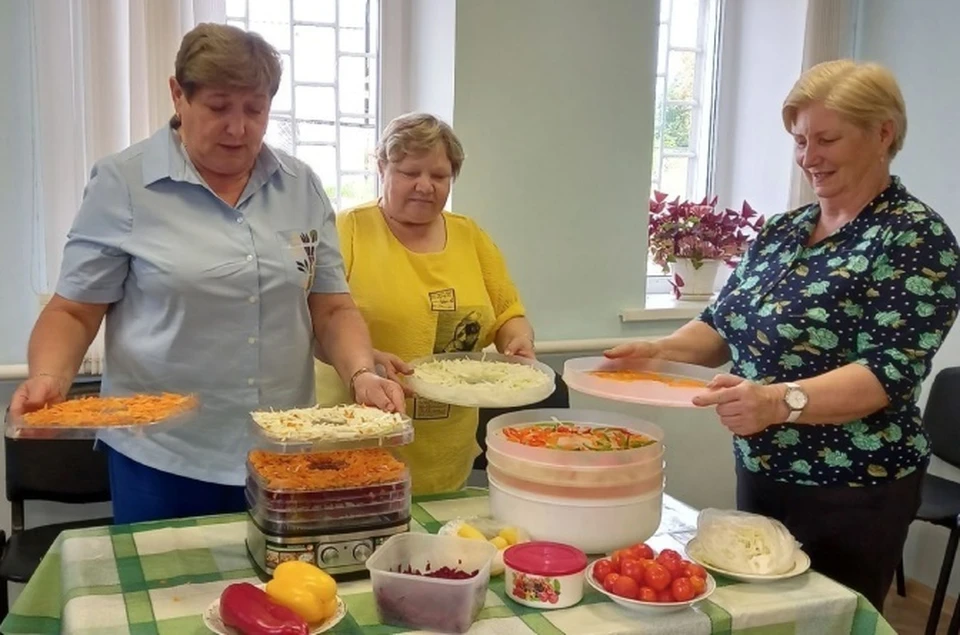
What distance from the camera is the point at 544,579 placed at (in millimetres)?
1323

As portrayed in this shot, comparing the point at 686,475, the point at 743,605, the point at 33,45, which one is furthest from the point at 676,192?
the point at 743,605

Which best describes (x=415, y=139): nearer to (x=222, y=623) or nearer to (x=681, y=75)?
(x=222, y=623)

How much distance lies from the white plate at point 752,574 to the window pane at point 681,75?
92.7 inches

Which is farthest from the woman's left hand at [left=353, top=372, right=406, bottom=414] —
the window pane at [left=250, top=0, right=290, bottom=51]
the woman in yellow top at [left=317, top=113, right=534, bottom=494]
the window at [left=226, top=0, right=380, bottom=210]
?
the window pane at [left=250, top=0, right=290, bottom=51]

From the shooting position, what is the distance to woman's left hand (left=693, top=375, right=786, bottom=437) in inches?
58.6

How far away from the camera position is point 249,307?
65.7 inches

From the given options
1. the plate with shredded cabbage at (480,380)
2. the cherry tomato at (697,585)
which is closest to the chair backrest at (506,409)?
the plate with shredded cabbage at (480,380)

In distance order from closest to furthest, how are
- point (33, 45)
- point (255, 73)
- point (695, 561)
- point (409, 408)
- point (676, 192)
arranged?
1. point (695, 561)
2. point (255, 73)
3. point (409, 408)
4. point (33, 45)
5. point (676, 192)

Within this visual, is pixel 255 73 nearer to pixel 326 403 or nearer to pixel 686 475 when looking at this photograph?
pixel 326 403

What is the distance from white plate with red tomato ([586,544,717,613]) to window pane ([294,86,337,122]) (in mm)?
1963

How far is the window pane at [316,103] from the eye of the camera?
115 inches

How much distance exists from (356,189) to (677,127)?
1274 mm

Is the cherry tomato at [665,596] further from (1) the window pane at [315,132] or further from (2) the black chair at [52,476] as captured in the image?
(1) the window pane at [315,132]

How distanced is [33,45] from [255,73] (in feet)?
3.68
